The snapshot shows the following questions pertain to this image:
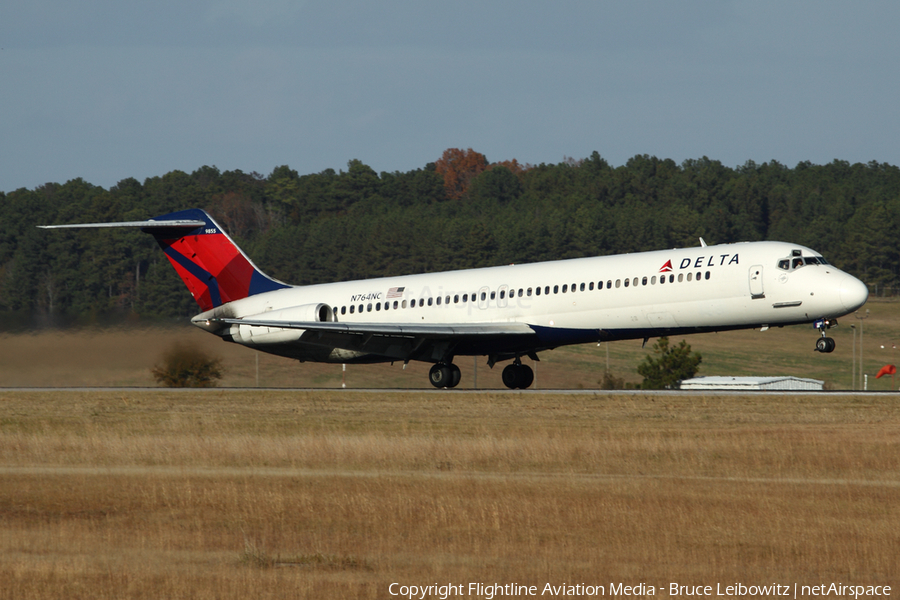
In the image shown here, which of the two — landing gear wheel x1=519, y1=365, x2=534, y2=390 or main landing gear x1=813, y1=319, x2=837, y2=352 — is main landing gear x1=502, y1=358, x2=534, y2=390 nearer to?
landing gear wheel x1=519, y1=365, x2=534, y2=390

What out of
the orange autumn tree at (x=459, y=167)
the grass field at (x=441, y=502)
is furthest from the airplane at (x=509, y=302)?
the orange autumn tree at (x=459, y=167)

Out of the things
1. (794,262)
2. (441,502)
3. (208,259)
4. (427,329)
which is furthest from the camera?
(208,259)

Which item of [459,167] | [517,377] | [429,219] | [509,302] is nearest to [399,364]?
[517,377]

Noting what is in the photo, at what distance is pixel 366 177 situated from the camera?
153 meters

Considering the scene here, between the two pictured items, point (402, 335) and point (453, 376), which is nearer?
point (402, 335)

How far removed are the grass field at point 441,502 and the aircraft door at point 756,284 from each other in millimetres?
3677

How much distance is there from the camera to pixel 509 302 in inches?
1369

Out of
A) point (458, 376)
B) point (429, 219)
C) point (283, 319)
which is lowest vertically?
point (458, 376)

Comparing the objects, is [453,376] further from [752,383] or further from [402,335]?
[752,383]

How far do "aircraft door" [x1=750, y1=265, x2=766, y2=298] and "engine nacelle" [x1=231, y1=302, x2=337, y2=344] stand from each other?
569 inches

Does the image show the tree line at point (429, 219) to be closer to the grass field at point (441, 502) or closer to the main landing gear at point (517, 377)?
the main landing gear at point (517, 377)

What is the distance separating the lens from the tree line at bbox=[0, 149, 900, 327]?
105062 mm

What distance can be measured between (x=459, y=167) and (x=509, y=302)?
14883 centimetres

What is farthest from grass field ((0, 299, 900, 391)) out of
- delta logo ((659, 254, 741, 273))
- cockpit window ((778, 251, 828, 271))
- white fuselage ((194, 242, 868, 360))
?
cockpit window ((778, 251, 828, 271))
